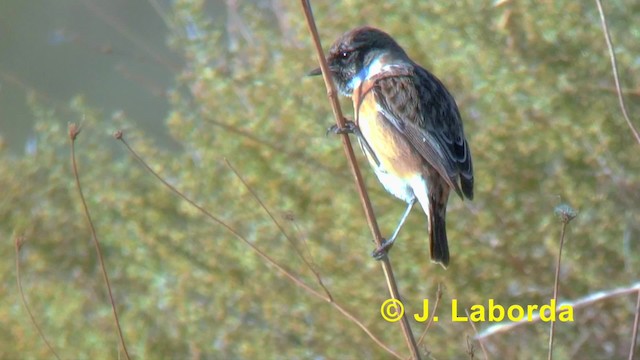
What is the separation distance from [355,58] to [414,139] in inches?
20.7

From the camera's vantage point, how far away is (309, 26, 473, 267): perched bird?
439cm

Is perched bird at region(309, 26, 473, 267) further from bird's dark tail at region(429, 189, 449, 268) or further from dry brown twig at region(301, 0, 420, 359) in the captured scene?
dry brown twig at region(301, 0, 420, 359)

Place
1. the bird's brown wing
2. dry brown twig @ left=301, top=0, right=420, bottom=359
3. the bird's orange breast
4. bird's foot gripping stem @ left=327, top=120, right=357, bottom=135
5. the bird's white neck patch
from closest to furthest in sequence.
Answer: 1. dry brown twig @ left=301, top=0, right=420, bottom=359
2. bird's foot gripping stem @ left=327, top=120, right=357, bottom=135
3. the bird's brown wing
4. the bird's orange breast
5. the bird's white neck patch

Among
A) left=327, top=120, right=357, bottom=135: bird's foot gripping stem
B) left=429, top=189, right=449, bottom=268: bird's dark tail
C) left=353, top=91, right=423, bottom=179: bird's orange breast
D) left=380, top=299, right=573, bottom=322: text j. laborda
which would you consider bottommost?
left=380, top=299, right=573, bottom=322: text j. laborda

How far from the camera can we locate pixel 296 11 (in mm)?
5762

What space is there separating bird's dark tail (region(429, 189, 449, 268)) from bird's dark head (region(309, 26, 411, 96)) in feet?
2.02

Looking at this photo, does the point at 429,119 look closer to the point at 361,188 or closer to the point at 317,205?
the point at 317,205

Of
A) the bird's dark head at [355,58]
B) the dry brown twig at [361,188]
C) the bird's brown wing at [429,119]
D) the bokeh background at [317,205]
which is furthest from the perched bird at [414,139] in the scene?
the dry brown twig at [361,188]

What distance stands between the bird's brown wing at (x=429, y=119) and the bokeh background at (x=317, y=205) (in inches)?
14.6

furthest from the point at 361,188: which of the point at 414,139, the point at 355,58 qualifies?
the point at 355,58

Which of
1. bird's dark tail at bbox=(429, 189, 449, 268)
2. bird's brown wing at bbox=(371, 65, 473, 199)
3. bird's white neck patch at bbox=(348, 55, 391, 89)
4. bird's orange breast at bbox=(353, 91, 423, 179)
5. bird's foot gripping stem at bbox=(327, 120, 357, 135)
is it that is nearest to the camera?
bird's foot gripping stem at bbox=(327, 120, 357, 135)

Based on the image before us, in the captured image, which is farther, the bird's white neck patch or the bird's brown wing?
the bird's white neck patch

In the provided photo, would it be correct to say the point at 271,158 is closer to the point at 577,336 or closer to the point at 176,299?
the point at 176,299

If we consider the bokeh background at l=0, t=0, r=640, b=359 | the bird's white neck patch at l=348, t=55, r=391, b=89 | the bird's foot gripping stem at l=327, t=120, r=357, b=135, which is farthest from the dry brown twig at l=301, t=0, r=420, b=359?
the bokeh background at l=0, t=0, r=640, b=359
